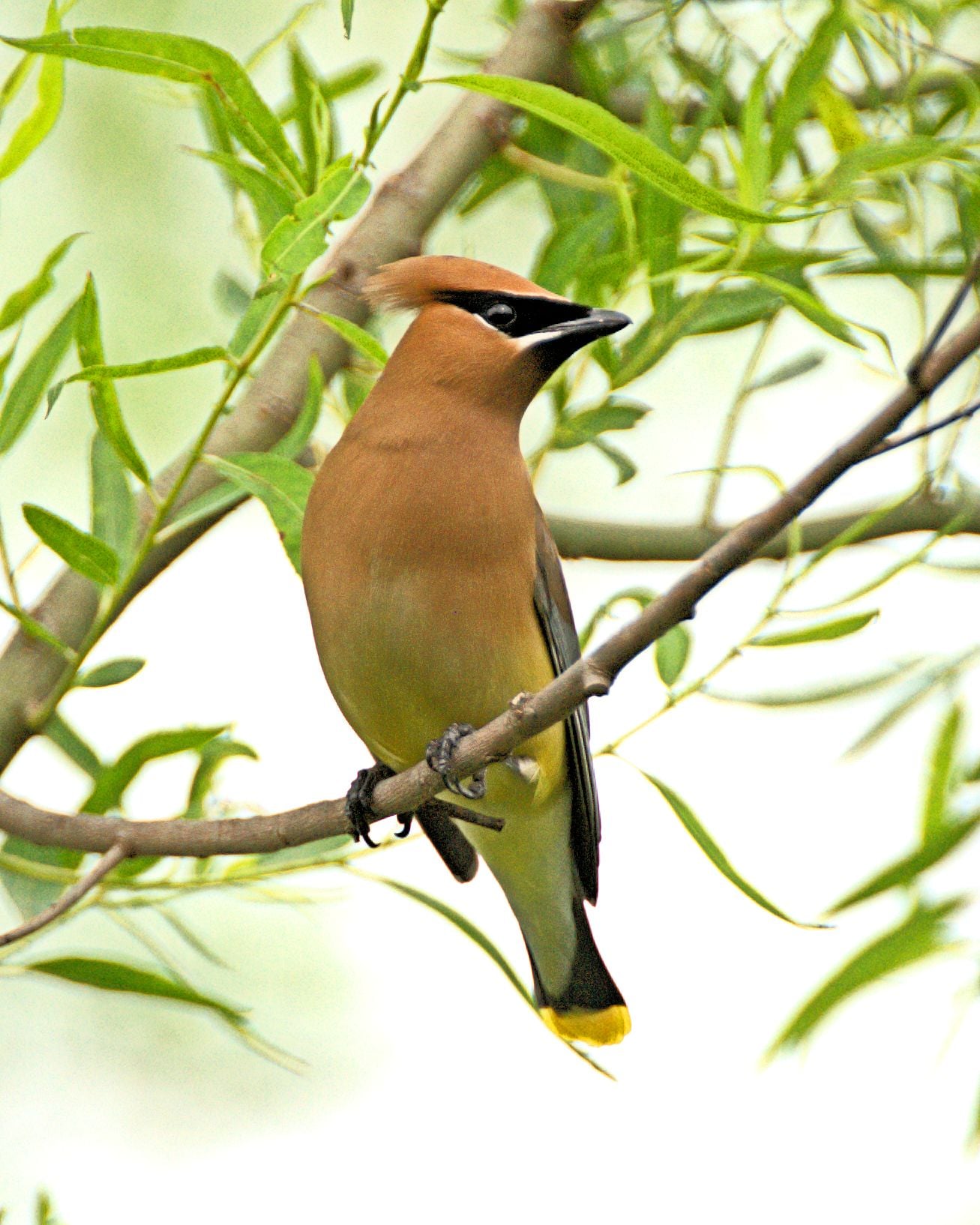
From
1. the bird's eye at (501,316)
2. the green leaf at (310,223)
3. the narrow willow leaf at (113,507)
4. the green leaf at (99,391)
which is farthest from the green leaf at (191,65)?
the bird's eye at (501,316)

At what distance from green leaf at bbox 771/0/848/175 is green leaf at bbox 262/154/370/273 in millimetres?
675

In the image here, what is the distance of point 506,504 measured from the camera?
250 cm

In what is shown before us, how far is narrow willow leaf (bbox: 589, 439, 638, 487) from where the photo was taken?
101 inches

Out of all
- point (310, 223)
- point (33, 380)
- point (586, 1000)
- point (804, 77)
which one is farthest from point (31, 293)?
point (586, 1000)

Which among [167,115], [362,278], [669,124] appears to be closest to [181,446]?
[167,115]

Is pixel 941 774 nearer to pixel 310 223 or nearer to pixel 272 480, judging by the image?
pixel 272 480

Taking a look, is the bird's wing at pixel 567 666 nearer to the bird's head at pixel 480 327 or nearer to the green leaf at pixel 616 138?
the bird's head at pixel 480 327

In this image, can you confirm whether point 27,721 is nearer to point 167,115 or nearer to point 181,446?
→ point 181,446

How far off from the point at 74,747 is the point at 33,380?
60 centimetres

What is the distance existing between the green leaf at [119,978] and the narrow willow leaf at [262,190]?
3.19 ft

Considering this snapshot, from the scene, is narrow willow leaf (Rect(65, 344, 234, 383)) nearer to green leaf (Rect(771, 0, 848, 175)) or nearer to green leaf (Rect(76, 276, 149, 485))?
green leaf (Rect(76, 276, 149, 485))

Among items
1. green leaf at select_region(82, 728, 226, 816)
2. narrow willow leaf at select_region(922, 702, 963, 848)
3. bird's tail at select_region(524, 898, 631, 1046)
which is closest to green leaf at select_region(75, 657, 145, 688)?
green leaf at select_region(82, 728, 226, 816)

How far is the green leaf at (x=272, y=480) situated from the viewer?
2117 millimetres

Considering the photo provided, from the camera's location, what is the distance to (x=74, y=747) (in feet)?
8.48
